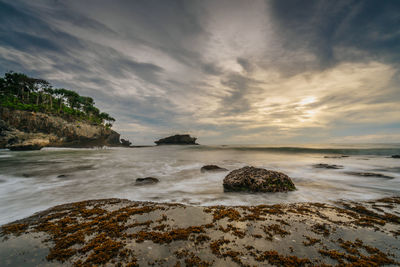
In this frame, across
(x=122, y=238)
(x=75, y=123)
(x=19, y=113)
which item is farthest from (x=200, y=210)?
(x=75, y=123)

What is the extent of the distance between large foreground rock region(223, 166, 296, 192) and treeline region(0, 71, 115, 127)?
6587 centimetres

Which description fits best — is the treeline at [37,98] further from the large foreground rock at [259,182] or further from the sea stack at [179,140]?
the large foreground rock at [259,182]

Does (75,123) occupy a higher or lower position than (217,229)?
higher

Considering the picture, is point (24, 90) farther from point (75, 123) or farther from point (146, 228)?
point (146, 228)

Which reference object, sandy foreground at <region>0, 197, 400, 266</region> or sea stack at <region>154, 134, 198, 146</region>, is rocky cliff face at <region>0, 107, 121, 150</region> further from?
sea stack at <region>154, 134, 198, 146</region>

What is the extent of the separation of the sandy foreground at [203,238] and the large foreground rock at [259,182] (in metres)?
2.74

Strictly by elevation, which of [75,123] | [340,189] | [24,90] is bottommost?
[340,189]

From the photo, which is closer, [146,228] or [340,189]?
[146,228]

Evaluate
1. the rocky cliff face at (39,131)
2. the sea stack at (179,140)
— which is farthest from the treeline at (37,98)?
the sea stack at (179,140)

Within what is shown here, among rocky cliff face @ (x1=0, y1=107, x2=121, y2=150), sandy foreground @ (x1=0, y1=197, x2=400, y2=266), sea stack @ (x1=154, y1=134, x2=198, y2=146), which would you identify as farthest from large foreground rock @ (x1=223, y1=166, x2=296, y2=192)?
sea stack @ (x1=154, y1=134, x2=198, y2=146)

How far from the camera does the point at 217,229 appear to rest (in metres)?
4.39

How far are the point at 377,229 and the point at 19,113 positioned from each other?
6967cm

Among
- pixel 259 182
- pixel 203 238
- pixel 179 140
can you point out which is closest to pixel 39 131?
pixel 259 182

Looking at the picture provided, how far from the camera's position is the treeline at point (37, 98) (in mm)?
51650
